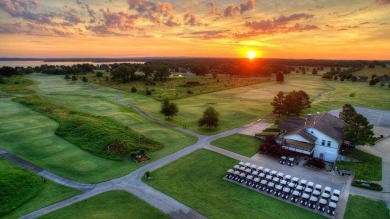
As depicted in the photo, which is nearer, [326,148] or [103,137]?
[326,148]

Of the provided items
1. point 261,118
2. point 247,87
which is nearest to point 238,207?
point 261,118

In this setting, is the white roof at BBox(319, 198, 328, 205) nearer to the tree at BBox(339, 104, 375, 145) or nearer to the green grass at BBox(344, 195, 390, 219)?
the green grass at BBox(344, 195, 390, 219)

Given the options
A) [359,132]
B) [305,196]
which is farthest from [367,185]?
[359,132]

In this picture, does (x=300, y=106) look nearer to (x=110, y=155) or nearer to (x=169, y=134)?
(x=169, y=134)

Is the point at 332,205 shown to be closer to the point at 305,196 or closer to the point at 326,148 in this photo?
the point at 305,196

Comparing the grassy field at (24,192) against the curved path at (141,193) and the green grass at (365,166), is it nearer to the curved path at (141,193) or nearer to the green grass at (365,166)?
the curved path at (141,193)
